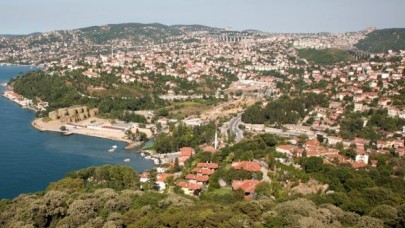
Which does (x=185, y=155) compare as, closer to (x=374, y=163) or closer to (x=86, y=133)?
(x=374, y=163)

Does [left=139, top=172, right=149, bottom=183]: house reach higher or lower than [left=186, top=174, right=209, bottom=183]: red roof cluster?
lower

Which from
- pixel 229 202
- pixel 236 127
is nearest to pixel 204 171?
pixel 229 202

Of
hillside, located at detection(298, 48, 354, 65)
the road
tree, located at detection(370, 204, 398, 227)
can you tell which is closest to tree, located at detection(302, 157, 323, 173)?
tree, located at detection(370, 204, 398, 227)

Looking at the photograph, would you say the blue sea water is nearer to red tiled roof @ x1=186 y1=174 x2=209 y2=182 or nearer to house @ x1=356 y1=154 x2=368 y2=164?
red tiled roof @ x1=186 y1=174 x2=209 y2=182

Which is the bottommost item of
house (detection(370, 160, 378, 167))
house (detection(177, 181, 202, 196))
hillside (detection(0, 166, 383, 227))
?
house (detection(370, 160, 378, 167))

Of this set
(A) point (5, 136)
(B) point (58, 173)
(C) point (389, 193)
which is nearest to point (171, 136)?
(B) point (58, 173)

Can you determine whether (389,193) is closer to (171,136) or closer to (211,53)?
(171,136)

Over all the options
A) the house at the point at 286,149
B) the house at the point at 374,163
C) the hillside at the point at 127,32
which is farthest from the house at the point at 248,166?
the hillside at the point at 127,32
